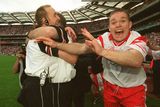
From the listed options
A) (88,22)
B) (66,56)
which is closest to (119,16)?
(66,56)

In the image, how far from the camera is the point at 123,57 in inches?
105

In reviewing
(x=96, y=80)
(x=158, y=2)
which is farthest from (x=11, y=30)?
(x=96, y=80)

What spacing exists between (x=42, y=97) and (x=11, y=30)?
61.5m

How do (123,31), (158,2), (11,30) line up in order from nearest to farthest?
1. (123,31)
2. (158,2)
3. (11,30)

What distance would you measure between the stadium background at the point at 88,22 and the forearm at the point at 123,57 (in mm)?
6509

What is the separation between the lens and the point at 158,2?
19.4 m

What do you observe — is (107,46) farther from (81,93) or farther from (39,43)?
(81,93)

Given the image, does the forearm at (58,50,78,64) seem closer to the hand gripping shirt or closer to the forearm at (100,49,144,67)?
the hand gripping shirt

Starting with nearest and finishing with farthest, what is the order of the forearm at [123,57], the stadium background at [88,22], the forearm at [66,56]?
the forearm at [123,57] < the forearm at [66,56] < the stadium background at [88,22]

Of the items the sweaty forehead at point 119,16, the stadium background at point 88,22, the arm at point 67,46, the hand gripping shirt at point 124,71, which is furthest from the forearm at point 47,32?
the stadium background at point 88,22

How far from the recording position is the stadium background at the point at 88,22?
2247 centimetres

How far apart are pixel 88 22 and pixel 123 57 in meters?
53.0

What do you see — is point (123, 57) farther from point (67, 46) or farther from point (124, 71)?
point (67, 46)

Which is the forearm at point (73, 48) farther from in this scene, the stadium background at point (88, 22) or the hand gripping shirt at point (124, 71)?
the stadium background at point (88, 22)
